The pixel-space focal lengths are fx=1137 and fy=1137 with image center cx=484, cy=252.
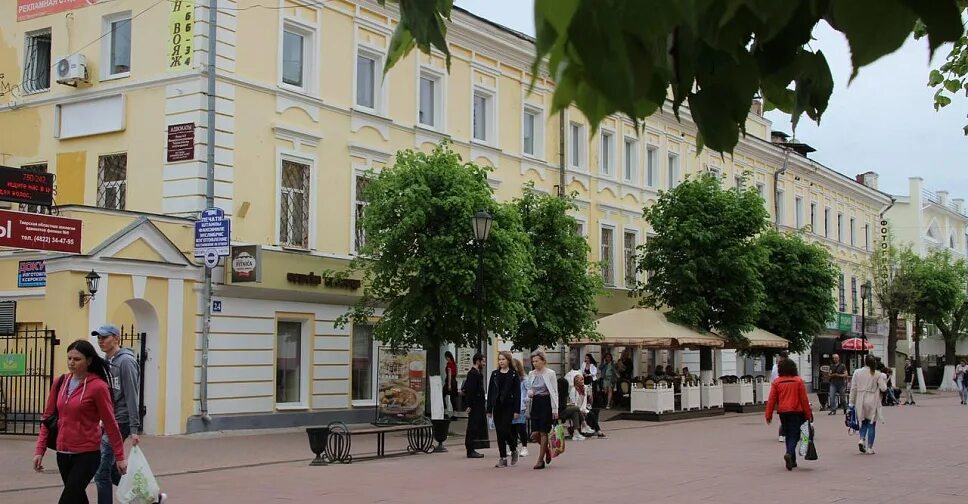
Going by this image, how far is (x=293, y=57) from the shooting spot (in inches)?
1052

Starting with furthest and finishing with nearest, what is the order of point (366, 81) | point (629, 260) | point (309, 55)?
point (629, 260), point (366, 81), point (309, 55)

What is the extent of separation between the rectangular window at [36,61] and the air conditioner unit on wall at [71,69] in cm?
144

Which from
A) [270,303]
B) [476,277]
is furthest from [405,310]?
[270,303]

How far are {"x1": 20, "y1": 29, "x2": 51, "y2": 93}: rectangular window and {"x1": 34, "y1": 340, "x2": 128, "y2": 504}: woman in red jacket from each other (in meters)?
19.7

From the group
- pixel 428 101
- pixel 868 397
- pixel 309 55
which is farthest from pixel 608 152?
pixel 868 397

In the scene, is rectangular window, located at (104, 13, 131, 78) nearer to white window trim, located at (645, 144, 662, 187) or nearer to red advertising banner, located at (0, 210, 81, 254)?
red advertising banner, located at (0, 210, 81, 254)

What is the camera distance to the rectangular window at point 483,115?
1297 inches

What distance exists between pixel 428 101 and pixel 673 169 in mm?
15792

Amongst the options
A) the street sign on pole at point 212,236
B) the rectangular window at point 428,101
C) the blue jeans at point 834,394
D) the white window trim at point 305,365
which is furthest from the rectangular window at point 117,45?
the blue jeans at point 834,394

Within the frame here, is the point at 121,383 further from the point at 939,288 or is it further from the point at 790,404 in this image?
the point at 939,288

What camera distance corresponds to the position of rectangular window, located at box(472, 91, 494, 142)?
32.9 metres

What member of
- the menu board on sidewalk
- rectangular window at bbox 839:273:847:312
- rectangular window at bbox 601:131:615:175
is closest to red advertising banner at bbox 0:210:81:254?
the menu board on sidewalk

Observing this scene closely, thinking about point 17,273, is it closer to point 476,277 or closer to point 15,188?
point 15,188

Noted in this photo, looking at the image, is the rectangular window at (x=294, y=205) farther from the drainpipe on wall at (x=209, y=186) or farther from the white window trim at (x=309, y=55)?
the drainpipe on wall at (x=209, y=186)
